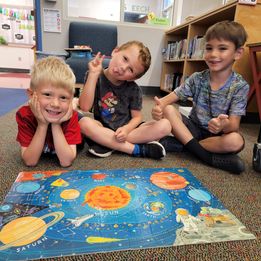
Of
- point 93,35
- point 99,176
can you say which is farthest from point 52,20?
point 99,176

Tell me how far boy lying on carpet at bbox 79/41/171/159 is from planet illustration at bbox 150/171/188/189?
15 cm

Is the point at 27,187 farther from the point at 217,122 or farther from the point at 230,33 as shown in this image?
the point at 230,33

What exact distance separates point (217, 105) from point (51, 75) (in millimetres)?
618

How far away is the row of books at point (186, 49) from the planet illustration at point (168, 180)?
1493 mm

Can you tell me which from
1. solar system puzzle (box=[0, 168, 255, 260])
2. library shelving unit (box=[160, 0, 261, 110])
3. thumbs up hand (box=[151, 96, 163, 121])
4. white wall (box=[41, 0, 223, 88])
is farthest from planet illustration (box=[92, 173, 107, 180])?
white wall (box=[41, 0, 223, 88])

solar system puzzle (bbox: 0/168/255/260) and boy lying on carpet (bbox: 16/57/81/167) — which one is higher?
boy lying on carpet (bbox: 16/57/81/167)

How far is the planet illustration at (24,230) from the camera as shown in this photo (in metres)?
0.44

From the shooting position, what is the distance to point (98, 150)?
0.90 metres

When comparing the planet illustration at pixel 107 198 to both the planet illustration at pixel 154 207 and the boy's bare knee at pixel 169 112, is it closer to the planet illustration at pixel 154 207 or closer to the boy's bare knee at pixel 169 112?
the planet illustration at pixel 154 207

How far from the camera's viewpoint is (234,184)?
751 mm

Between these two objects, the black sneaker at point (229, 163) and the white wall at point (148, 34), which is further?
the white wall at point (148, 34)

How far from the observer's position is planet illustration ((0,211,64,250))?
17.3 inches

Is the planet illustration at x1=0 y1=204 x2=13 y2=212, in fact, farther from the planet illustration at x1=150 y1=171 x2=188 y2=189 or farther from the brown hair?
the brown hair

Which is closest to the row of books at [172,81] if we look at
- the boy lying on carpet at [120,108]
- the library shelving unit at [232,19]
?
the library shelving unit at [232,19]
